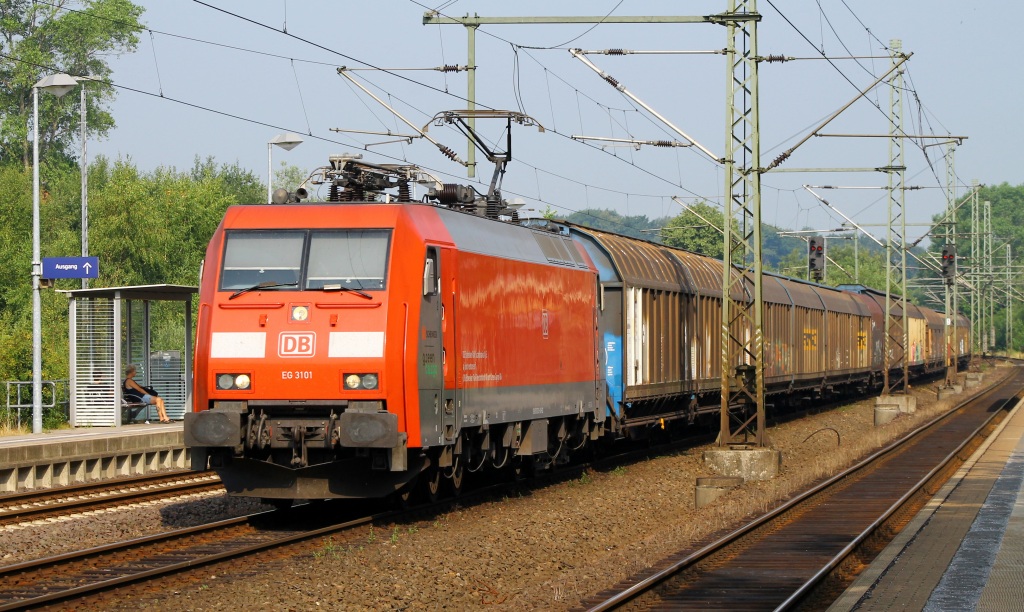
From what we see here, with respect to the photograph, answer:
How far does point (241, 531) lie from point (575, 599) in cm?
486

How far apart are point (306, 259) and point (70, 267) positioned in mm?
12489

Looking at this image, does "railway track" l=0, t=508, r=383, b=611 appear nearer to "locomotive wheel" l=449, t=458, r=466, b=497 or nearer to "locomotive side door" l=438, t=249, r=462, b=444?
"locomotive side door" l=438, t=249, r=462, b=444

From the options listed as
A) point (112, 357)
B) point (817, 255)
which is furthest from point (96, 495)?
point (817, 255)

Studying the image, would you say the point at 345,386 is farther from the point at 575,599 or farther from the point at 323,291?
the point at 575,599

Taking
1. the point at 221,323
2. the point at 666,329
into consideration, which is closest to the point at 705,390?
the point at 666,329

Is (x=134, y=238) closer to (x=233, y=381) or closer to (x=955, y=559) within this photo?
(x=233, y=381)

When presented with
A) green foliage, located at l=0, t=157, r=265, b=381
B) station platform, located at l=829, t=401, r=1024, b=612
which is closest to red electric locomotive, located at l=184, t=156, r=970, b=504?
station platform, located at l=829, t=401, r=1024, b=612

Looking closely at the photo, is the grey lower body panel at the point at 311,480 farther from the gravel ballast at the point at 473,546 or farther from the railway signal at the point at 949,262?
the railway signal at the point at 949,262

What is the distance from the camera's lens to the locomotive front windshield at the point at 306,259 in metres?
14.2

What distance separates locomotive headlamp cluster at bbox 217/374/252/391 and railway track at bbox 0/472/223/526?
342cm

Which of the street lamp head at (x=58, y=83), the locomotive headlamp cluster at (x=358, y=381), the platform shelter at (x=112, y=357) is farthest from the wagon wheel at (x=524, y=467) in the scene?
the street lamp head at (x=58, y=83)

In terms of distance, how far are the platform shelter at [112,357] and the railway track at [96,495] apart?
14.9 ft

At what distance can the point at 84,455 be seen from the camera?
20.4m

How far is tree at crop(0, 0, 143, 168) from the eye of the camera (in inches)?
2520
